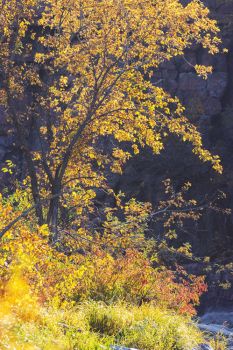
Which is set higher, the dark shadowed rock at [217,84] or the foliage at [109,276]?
the dark shadowed rock at [217,84]

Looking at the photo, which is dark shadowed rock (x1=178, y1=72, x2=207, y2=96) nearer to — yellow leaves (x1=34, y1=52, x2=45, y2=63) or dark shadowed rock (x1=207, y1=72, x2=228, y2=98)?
dark shadowed rock (x1=207, y1=72, x2=228, y2=98)

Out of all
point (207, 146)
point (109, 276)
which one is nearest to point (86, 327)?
point (109, 276)

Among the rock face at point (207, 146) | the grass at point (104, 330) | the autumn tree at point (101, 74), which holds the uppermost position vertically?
the rock face at point (207, 146)

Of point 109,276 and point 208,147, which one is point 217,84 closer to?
point 208,147

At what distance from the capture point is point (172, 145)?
3597cm

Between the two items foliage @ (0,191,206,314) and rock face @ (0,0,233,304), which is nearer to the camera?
foliage @ (0,191,206,314)

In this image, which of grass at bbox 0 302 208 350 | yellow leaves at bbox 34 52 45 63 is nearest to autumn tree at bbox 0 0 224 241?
yellow leaves at bbox 34 52 45 63

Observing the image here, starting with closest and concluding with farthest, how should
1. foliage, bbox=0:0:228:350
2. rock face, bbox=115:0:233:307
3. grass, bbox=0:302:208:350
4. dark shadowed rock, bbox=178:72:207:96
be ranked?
grass, bbox=0:302:208:350 → foliage, bbox=0:0:228:350 → rock face, bbox=115:0:233:307 → dark shadowed rock, bbox=178:72:207:96

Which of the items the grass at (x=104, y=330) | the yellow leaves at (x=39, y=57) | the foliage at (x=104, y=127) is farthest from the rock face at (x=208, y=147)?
the grass at (x=104, y=330)

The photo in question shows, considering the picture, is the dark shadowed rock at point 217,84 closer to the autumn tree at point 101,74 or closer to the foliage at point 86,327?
the autumn tree at point 101,74

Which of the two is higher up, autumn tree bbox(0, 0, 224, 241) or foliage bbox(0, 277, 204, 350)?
autumn tree bbox(0, 0, 224, 241)

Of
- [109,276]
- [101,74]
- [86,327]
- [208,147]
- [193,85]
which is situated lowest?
[86,327]

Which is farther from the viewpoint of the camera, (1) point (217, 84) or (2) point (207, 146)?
(1) point (217, 84)

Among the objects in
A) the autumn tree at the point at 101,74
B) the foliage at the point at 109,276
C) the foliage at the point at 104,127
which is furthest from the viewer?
the autumn tree at the point at 101,74
